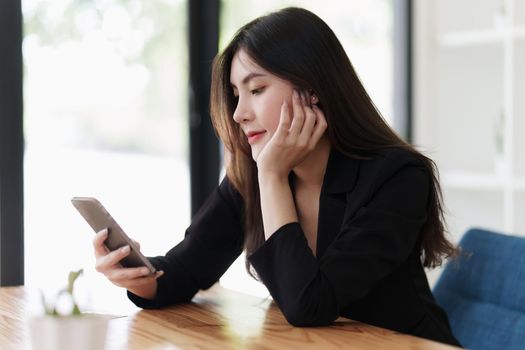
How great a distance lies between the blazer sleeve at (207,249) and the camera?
1.63 metres

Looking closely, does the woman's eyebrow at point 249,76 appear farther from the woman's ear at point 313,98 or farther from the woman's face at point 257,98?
the woman's ear at point 313,98

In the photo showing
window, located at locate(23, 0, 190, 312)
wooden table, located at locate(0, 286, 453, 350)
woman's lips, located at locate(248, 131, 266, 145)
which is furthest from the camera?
window, located at locate(23, 0, 190, 312)

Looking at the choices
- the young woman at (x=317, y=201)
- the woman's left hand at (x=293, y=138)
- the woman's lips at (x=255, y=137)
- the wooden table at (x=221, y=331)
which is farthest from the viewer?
the woman's lips at (x=255, y=137)

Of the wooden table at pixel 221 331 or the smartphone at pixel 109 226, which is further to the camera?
the smartphone at pixel 109 226

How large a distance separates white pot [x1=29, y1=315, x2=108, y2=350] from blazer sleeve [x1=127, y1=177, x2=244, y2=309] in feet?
2.19

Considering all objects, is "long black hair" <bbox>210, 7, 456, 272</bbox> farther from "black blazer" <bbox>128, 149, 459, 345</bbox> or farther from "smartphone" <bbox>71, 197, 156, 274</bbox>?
"smartphone" <bbox>71, 197, 156, 274</bbox>

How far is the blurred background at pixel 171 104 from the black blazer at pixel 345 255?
21cm

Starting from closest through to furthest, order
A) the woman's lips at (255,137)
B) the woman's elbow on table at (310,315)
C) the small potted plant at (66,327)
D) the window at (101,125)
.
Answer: the small potted plant at (66,327) → the woman's elbow on table at (310,315) → the woman's lips at (255,137) → the window at (101,125)

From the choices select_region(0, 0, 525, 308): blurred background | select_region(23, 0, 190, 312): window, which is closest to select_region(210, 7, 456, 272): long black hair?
select_region(0, 0, 525, 308): blurred background

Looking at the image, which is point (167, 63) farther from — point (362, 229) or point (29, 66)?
point (362, 229)

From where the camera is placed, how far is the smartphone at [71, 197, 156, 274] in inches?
54.4

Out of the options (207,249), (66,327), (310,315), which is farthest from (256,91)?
(66,327)

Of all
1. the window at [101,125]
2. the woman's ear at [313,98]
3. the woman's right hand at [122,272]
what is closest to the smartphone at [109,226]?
the woman's right hand at [122,272]

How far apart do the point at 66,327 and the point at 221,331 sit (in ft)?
1.47
